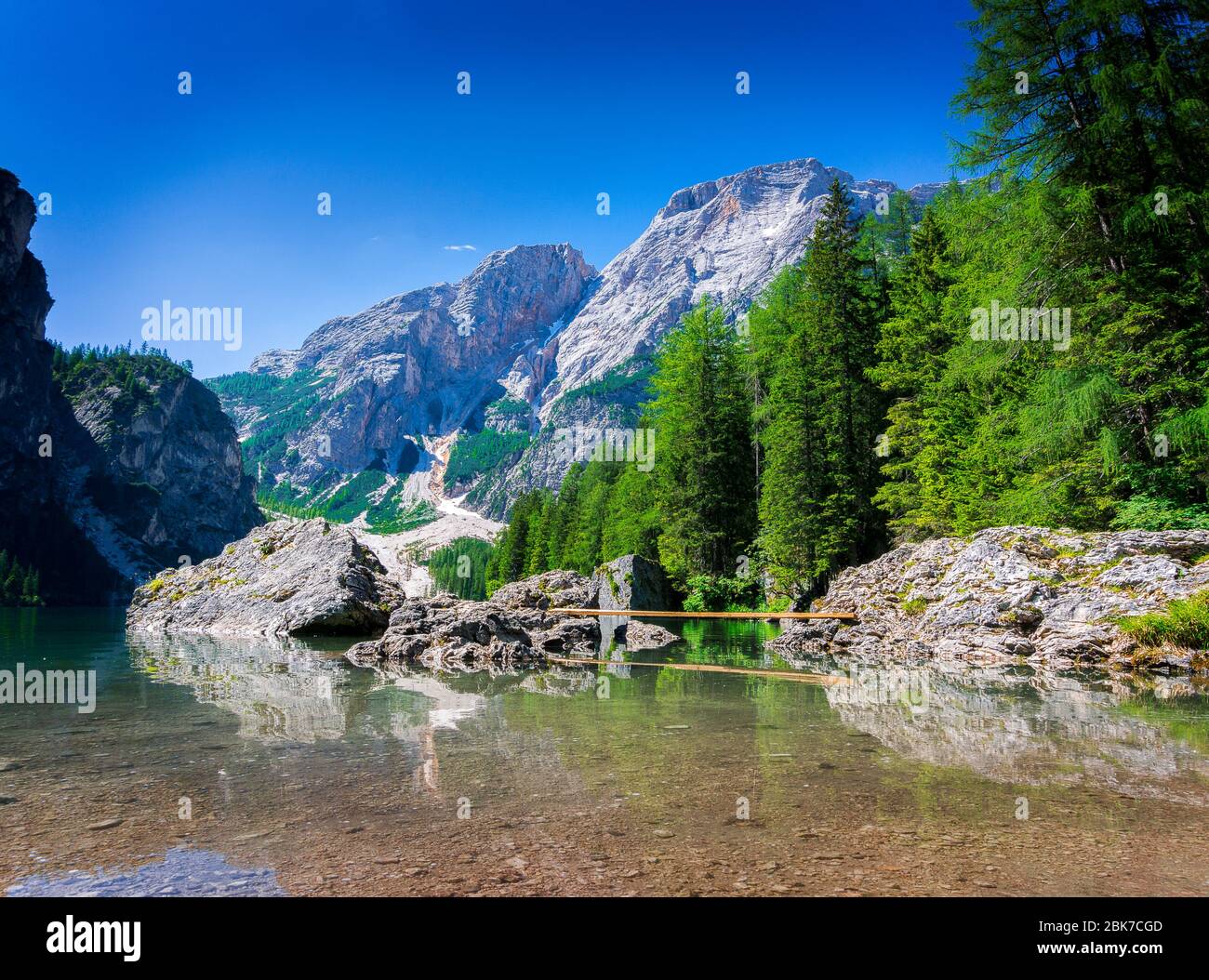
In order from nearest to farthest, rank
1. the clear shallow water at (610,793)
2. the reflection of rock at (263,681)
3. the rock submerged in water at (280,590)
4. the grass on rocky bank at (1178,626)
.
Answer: the clear shallow water at (610,793), the reflection of rock at (263,681), the grass on rocky bank at (1178,626), the rock submerged in water at (280,590)

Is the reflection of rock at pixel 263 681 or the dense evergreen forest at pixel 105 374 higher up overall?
the dense evergreen forest at pixel 105 374

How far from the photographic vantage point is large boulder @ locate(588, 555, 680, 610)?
34.1 metres

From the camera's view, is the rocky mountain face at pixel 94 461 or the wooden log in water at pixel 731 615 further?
the rocky mountain face at pixel 94 461

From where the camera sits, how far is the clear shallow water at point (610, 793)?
125 inches

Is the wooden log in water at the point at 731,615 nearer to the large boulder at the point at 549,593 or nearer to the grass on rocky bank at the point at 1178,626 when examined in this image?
the large boulder at the point at 549,593

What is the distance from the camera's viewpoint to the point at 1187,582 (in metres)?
11.7

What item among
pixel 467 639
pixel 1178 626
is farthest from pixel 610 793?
pixel 1178 626

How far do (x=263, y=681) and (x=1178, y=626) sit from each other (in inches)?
598

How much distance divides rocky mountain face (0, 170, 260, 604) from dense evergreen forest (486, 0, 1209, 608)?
10357cm

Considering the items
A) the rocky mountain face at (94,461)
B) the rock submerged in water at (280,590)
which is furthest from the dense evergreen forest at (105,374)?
the rock submerged in water at (280,590)

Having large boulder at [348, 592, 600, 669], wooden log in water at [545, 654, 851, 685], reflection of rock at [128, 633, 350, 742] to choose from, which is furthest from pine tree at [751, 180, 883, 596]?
reflection of rock at [128, 633, 350, 742]

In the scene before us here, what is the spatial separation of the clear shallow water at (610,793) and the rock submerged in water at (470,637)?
4645 millimetres

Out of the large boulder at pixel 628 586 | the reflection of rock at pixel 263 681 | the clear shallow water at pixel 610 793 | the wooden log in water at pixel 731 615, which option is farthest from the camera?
the large boulder at pixel 628 586
